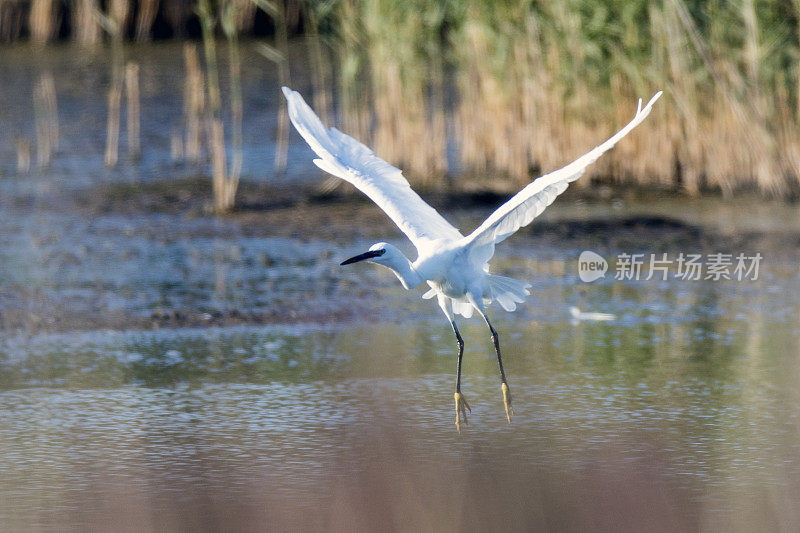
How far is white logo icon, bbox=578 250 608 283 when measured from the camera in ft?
28.3

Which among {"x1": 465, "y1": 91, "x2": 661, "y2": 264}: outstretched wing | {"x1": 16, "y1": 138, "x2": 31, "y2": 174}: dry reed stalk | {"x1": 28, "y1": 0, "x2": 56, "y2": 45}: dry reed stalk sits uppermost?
{"x1": 28, "y1": 0, "x2": 56, "y2": 45}: dry reed stalk

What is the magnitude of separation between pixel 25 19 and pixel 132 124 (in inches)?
248

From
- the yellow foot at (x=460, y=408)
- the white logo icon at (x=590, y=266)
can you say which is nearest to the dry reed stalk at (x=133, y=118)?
the white logo icon at (x=590, y=266)

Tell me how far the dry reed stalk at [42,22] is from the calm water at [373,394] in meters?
9.77

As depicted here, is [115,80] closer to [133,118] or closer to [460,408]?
[133,118]

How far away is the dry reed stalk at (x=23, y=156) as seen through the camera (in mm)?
12709

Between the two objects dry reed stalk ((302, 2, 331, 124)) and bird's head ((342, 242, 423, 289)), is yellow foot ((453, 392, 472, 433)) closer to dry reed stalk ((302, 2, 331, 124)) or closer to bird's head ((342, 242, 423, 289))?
bird's head ((342, 242, 423, 289))

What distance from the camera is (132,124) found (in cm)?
1434

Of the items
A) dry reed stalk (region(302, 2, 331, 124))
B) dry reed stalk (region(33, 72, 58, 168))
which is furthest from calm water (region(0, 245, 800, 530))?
dry reed stalk (region(33, 72, 58, 168))

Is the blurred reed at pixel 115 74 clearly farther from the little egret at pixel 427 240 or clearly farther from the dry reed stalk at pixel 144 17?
the little egret at pixel 427 240

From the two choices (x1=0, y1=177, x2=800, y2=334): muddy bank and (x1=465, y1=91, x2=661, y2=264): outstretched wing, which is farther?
(x1=0, y1=177, x2=800, y2=334): muddy bank

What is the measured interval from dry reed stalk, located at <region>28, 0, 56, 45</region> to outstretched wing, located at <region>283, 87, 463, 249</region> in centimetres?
1412

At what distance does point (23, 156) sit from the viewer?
1304 cm

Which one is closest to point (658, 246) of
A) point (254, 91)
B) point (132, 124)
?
point (132, 124)
